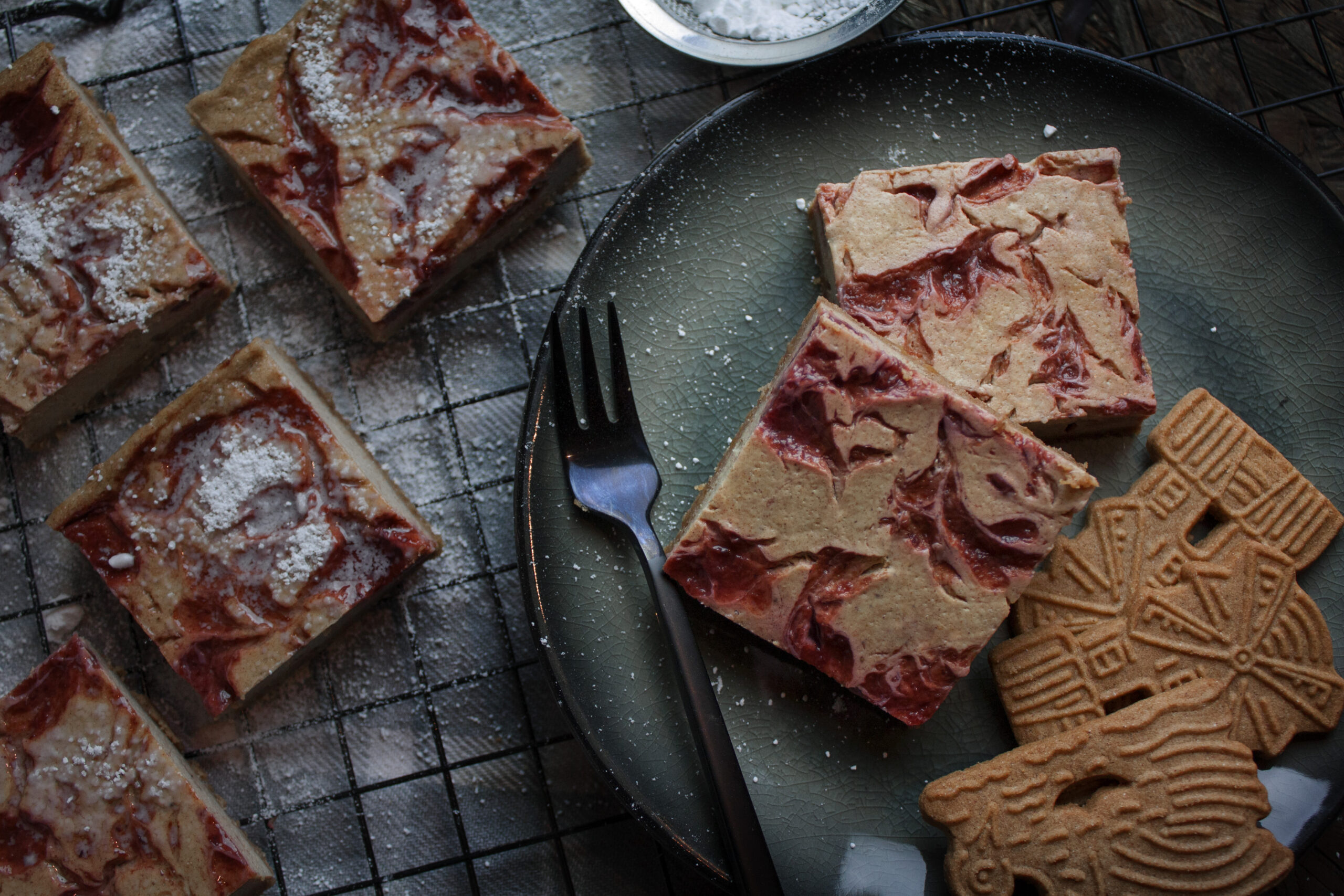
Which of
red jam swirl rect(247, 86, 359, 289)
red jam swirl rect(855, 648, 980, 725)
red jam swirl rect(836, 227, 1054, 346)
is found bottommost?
red jam swirl rect(855, 648, 980, 725)

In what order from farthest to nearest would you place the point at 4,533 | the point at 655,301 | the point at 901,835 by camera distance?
the point at 4,533
the point at 655,301
the point at 901,835

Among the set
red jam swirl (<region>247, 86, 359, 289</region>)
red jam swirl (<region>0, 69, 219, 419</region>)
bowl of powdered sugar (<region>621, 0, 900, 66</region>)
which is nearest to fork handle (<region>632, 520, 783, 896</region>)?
red jam swirl (<region>247, 86, 359, 289</region>)

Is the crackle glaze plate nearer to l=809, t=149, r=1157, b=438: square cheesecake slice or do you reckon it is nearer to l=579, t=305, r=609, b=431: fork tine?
l=579, t=305, r=609, b=431: fork tine

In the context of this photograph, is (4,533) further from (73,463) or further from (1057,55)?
(1057,55)

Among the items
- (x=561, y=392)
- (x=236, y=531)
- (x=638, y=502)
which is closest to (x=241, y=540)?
(x=236, y=531)

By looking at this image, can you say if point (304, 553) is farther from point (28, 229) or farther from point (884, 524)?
point (884, 524)

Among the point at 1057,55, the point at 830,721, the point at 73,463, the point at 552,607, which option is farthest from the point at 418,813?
the point at 1057,55
